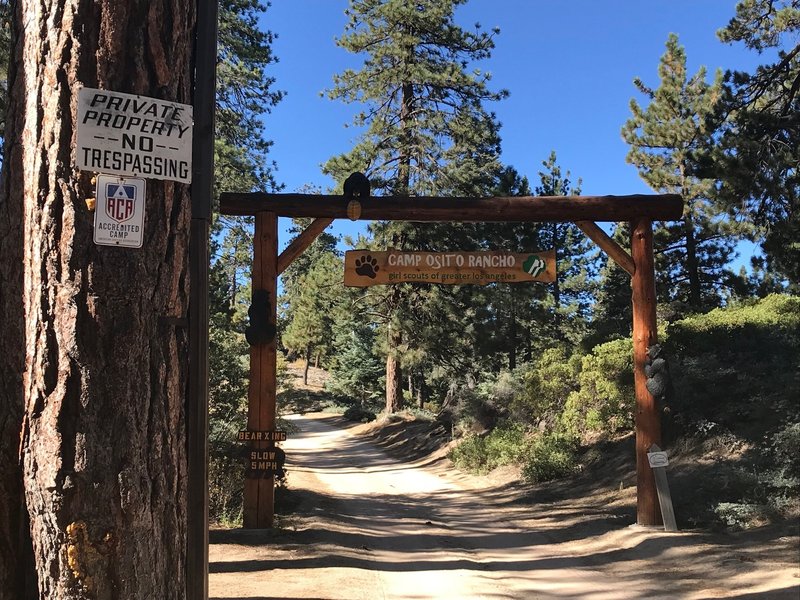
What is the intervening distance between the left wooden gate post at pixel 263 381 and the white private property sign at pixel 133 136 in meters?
5.89

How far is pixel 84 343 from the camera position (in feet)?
7.03

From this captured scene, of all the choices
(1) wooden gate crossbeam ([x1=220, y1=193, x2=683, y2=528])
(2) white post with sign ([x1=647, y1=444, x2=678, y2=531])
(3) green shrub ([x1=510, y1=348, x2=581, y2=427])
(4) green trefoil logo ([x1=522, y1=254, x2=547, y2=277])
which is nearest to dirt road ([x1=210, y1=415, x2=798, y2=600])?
(2) white post with sign ([x1=647, y1=444, x2=678, y2=531])

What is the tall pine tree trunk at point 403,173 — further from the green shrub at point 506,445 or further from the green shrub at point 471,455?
the green shrub at point 506,445

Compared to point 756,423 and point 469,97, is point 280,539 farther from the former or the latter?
point 469,97

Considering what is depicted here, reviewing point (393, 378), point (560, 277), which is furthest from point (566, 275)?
point (393, 378)

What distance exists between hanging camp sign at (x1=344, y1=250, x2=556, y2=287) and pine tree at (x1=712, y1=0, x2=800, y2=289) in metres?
3.77

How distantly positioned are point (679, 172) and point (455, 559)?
18475 mm

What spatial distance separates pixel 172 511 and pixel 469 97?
21510mm

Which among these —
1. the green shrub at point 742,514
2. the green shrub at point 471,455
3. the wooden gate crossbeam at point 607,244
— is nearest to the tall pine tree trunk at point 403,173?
the green shrub at point 471,455

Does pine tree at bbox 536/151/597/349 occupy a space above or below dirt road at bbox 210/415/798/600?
above

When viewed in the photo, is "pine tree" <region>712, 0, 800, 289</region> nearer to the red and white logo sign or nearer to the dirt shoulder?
the dirt shoulder

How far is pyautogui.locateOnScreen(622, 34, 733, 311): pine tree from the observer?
66.6 ft

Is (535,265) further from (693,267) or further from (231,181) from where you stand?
(693,267)

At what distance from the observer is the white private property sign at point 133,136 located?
2.28 metres
